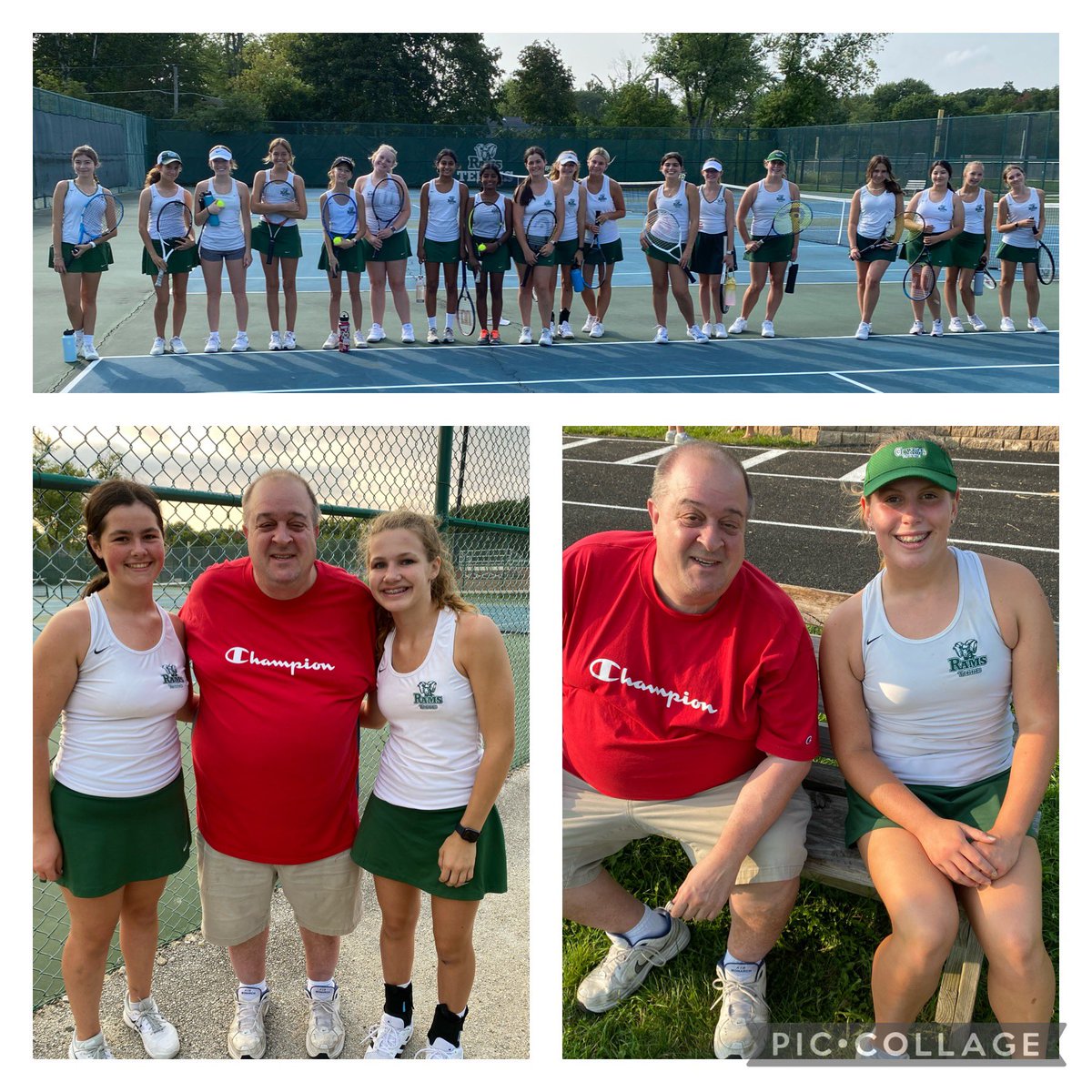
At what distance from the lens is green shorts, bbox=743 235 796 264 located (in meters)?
8.73

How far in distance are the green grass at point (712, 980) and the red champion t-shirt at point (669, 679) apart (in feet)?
1.94

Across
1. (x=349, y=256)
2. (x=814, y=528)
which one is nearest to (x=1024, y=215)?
(x=814, y=528)

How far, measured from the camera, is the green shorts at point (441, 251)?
8586 millimetres

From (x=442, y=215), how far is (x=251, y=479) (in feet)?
18.3

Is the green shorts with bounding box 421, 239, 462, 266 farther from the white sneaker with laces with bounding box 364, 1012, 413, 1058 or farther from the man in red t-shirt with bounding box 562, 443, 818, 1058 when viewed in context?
the white sneaker with laces with bounding box 364, 1012, 413, 1058

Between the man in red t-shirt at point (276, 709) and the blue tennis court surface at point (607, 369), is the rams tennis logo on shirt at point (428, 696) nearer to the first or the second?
the man in red t-shirt at point (276, 709)

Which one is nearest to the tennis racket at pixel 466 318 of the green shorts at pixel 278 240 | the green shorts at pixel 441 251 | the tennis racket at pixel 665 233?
the green shorts at pixel 441 251

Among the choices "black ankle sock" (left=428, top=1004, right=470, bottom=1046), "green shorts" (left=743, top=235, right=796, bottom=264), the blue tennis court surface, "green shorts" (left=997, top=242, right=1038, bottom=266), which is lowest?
"black ankle sock" (left=428, top=1004, right=470, bottom=1046)

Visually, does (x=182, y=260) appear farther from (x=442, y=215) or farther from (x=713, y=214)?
(x=713, y=214)

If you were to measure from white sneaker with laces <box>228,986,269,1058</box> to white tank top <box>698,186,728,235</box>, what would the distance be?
7172 mm

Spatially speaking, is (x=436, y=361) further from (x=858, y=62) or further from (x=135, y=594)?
(x=858, y=62)

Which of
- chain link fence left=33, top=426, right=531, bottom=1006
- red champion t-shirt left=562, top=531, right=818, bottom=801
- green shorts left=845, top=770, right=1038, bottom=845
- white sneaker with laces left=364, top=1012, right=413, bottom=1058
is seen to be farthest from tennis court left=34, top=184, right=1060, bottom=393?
green shorts left=845, top=770, right=1038, bottom=845

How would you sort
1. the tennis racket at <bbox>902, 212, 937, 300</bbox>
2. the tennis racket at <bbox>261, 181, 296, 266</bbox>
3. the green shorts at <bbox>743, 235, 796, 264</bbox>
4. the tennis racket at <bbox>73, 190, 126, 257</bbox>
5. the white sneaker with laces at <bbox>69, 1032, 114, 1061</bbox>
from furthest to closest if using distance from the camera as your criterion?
the tennis racket at <bbox>902, 212, 937, 300</bbox>
the green shorts at <bbox>743, 235, 796, 264</bbox>
the tennis racket at <bbox>261, 181, 296, 266</bbox>
the tennis racket at <bbox>73, 190, 126, 257</bbox>
the white sneaker with laces at <bbox>69, 1032, 114, 1061</bbox>

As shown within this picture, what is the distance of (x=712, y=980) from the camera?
316cm
